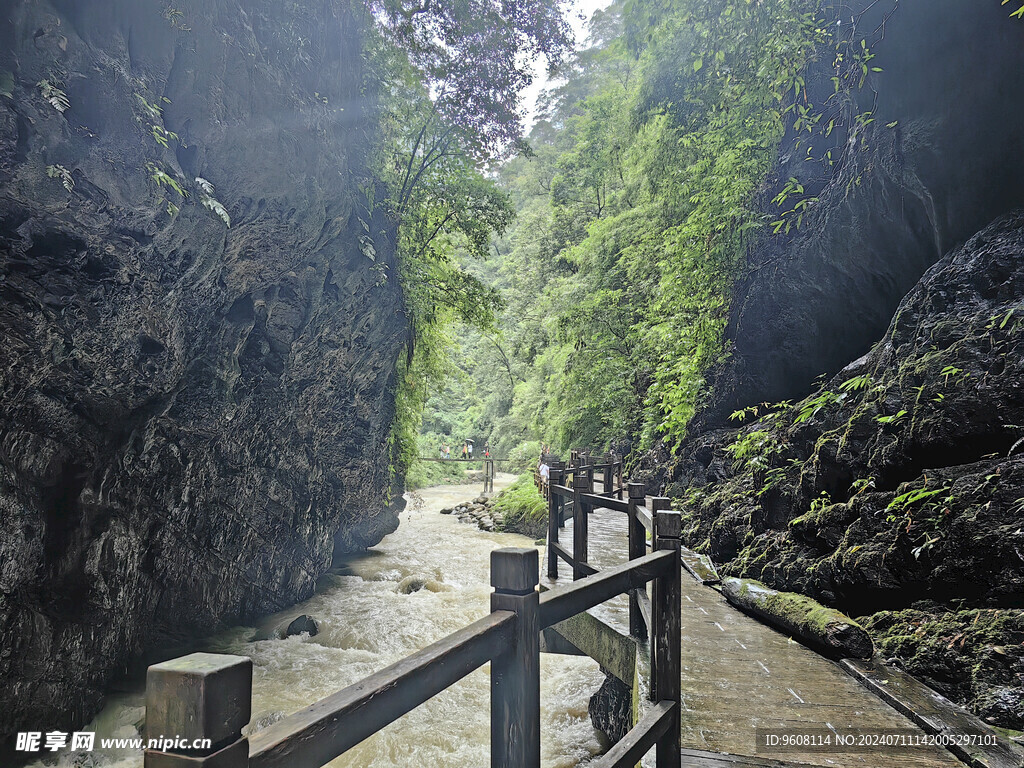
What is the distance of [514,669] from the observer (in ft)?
5.01

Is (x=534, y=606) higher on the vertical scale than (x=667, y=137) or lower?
lower

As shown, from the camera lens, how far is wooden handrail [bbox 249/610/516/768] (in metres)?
0.92

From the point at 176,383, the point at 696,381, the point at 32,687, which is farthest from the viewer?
the point at 696,381

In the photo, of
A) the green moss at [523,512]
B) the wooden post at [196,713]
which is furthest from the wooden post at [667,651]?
the green moss at [523,512]

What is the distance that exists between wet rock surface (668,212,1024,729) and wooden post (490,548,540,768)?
2930 mm

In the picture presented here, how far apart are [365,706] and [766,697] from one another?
3057 mm

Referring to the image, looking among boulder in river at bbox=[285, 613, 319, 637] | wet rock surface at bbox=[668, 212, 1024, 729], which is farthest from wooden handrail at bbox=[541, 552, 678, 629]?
boulder in river at bbox=[285, 613, 319, 637]

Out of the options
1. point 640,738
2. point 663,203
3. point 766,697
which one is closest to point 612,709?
point 766,697

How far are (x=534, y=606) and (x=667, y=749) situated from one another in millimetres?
1536

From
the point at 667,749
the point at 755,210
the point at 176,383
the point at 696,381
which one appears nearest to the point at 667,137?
the point at 755,210

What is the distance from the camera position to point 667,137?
10008mm

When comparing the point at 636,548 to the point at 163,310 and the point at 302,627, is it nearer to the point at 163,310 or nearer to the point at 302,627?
the point at 163,310

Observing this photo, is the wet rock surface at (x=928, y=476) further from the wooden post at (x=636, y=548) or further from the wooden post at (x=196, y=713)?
the wooden post at (x=196, y=713)

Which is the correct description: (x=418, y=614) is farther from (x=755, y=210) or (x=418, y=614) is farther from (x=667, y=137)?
(x=667, y=137)
